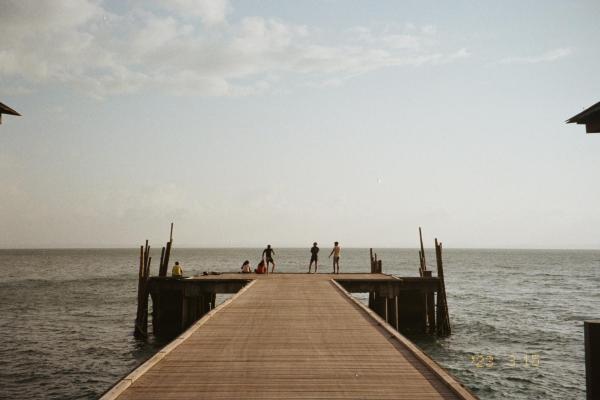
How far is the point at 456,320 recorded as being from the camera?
27.1 meters

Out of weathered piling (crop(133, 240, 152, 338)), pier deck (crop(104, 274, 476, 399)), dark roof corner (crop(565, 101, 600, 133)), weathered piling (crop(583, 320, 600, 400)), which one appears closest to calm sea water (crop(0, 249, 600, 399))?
weathered piling (crop(133, 240, 152, 338))

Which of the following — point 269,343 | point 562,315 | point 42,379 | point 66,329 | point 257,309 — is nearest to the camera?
point 269,343

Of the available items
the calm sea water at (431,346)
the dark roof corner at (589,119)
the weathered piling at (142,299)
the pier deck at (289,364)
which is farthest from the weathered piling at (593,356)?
the weathered piling at (142,299)

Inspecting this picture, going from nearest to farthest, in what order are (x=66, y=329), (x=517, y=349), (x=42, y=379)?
(x=42, y=379), (x=517, y=349), (x=66, y=329)

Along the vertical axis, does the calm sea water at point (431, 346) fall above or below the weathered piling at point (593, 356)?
below

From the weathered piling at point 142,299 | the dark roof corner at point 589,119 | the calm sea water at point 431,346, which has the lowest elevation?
the calm sea water at point 431,346

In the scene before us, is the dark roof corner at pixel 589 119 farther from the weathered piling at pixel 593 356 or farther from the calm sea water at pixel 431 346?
the calm sea water at pixel 431 346

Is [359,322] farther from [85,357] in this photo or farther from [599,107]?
[85,357]

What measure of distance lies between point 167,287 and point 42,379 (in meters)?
Result: 6.31

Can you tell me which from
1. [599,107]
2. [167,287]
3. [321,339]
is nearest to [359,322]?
[321,339]

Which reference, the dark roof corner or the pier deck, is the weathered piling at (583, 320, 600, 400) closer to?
the pier deck

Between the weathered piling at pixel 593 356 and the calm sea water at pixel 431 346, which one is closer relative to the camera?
the weathered piling at pixel 593 356

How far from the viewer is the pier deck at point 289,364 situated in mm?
5555

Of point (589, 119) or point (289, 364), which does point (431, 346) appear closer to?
point (589, 119)
